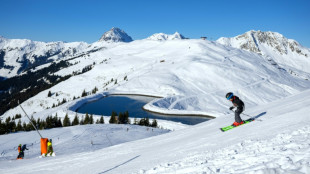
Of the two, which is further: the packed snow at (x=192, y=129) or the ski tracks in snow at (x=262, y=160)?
the packed snow at (x=192, y=129)

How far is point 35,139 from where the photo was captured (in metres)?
28.7

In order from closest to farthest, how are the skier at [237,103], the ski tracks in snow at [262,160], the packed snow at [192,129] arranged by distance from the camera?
the ski tracks in snow at [262,160], the packed snow at [192,129], the skier at [237,103]

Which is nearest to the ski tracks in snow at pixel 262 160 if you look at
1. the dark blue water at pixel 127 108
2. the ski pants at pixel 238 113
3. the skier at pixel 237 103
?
the skier at pixel 237 103

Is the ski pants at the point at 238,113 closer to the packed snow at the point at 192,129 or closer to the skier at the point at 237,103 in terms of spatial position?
the skier at the point at 237,103

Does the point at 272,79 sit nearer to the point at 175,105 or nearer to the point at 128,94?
the point at 175,105

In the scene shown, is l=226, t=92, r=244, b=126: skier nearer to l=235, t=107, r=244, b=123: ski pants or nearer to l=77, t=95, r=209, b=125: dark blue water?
l=235, t=107, r=244, b=123: ski pants

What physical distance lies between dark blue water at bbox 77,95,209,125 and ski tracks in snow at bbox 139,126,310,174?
49.8 meters

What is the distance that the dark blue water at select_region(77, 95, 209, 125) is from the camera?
61194mm

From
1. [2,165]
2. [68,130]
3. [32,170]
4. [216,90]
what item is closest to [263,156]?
[32,170]

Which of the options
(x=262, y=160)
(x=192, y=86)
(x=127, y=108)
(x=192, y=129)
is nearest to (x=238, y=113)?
(x=192, y=129)

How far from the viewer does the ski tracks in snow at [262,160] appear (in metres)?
4.88

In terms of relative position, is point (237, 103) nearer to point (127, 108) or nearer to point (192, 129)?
point (192, 129)

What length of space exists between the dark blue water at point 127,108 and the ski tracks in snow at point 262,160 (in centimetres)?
4976

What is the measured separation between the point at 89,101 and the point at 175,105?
3317 centimetres
